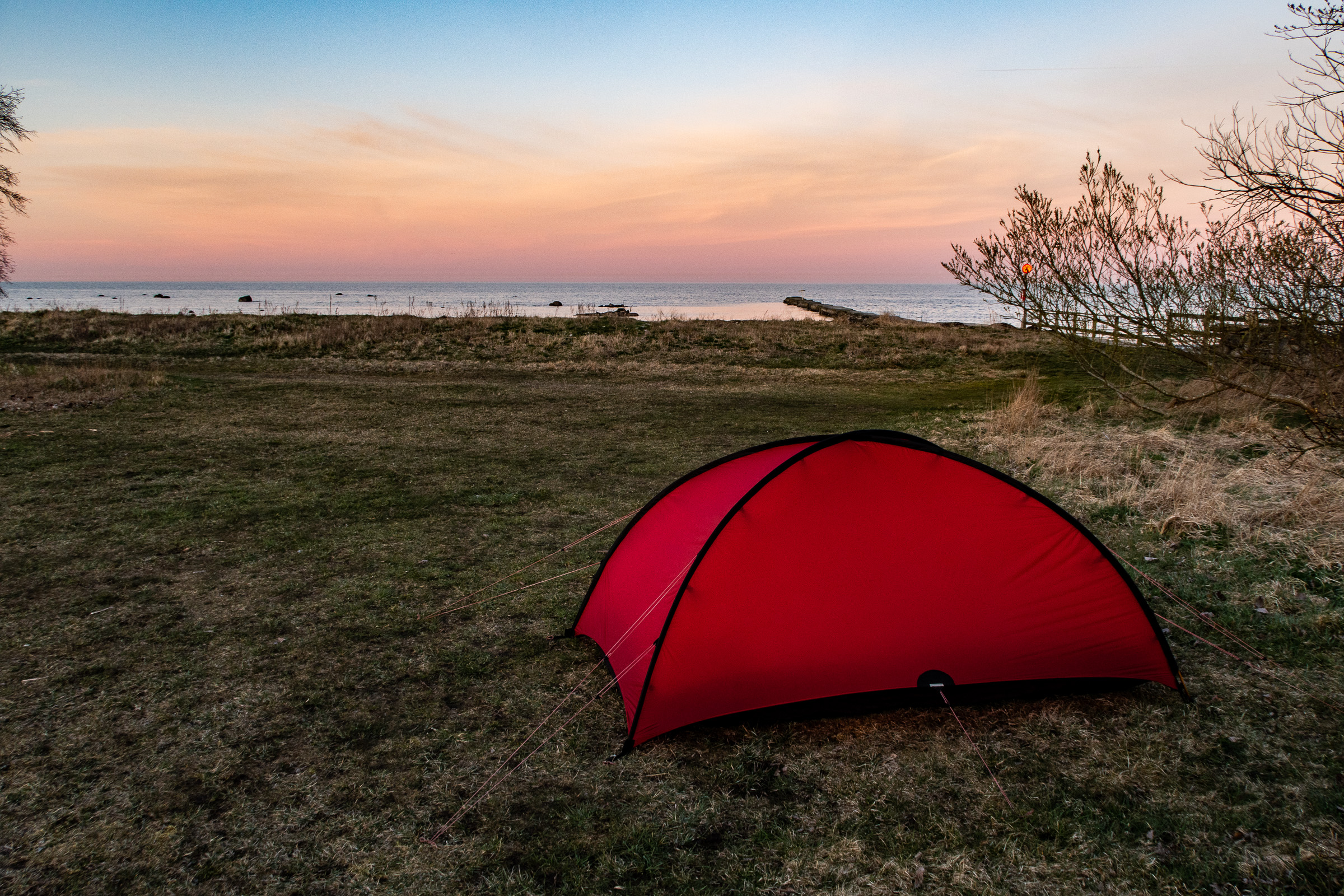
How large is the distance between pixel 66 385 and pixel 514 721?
16.3 meters

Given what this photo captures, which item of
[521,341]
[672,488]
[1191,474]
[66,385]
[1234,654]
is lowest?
[1234,654]

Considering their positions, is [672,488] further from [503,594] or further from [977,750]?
[977,750]

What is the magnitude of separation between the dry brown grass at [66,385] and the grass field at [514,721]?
3.48 meters

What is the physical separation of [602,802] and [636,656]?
89 cm

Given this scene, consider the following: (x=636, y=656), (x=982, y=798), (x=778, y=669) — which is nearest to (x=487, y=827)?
(x=636, y=656)

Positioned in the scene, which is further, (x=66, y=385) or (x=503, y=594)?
(x=66, y=385)

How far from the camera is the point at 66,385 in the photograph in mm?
15266

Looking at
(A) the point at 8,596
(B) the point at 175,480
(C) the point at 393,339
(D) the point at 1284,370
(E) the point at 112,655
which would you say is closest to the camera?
(E) the point at 112,655

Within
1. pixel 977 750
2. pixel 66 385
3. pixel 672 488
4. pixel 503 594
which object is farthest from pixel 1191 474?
pixel 66 385

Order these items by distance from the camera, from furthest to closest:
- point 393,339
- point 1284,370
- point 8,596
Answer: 1. point 393,339
2. point 1284,370
3. point 8,596

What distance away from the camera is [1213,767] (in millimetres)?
3629

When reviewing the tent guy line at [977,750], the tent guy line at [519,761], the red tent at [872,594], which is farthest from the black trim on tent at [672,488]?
the tent guy line at [977,750]

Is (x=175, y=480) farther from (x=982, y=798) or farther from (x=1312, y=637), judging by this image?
(x=1312, y=637)

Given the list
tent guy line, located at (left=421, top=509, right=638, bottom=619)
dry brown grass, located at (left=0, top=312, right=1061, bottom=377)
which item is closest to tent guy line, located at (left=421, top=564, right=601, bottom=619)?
tent guy line, located at (left=421, top=509, right=638, bottom=619)
